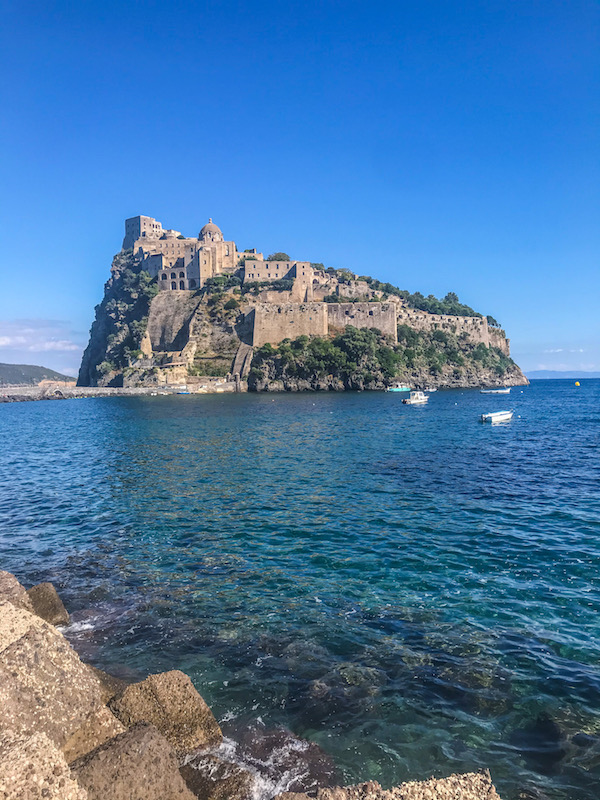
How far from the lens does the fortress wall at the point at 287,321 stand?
9200 cm

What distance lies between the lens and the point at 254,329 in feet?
301

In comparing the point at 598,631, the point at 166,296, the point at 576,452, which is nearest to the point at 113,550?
the point at 598,631

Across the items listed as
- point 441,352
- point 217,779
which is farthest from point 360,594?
point 441,352

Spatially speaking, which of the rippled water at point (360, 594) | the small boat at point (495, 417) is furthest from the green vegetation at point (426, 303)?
the rippled water at point (360, 594)

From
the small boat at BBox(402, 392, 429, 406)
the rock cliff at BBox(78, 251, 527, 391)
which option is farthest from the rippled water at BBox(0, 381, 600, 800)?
the rock cliff at BBox(78, 251, 527, 391)

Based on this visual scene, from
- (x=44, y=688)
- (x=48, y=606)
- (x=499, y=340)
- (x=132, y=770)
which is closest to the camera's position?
(x=132, y=770)

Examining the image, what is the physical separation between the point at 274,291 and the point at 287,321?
956 centimetres

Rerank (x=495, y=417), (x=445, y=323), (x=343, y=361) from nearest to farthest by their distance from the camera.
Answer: (x=495, y=417), (x=343, y=361), (x=445, y=323)

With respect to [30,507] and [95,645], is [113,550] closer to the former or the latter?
[95,645]

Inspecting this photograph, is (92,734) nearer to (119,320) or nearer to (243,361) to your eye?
(243,361)

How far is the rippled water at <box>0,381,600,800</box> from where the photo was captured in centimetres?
599

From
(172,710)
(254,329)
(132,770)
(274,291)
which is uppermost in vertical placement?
(274,291)

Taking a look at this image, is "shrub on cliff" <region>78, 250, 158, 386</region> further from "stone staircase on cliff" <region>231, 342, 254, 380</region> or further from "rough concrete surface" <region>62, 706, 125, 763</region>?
"rough concrete surface" <region>62, 706, 125, 763</region>

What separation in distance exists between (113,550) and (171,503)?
13.9 feet
